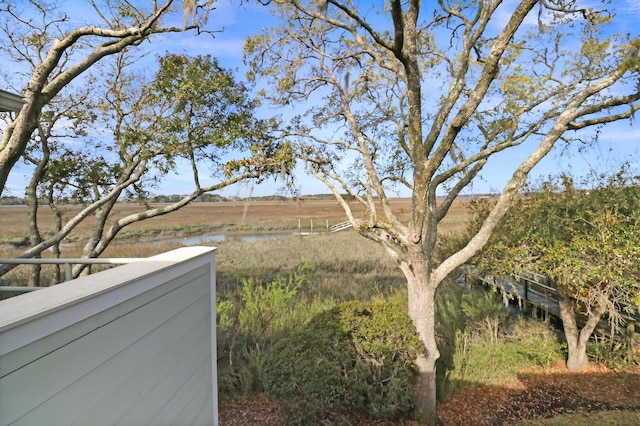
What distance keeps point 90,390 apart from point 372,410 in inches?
162

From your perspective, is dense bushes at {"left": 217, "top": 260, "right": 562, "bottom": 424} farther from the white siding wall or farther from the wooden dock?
the white siding wall

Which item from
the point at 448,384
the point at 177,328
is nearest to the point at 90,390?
the point at 177,328

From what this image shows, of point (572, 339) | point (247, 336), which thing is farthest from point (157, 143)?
point (572, 339)

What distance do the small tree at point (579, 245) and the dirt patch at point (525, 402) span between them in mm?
549

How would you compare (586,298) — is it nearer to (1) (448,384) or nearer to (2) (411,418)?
(1) (448,384)

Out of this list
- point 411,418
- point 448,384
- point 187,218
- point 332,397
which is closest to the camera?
point 332,397

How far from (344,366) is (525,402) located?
3597mm

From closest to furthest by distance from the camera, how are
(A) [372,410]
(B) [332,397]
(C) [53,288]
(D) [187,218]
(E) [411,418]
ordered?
(C) [53,288]
(B) [332,397]
(A) [372,410]
(E) [411,418]
(D) [187,218]

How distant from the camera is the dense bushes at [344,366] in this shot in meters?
4.51

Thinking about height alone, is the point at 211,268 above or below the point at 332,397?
above

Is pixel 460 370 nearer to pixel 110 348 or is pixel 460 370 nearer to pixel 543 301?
pixel 543 301

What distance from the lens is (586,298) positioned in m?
6.10

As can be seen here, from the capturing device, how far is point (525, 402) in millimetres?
5988

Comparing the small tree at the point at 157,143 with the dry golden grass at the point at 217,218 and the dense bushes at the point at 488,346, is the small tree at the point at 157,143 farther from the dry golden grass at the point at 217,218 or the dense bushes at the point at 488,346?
the dense bushes at the point at 488,346
